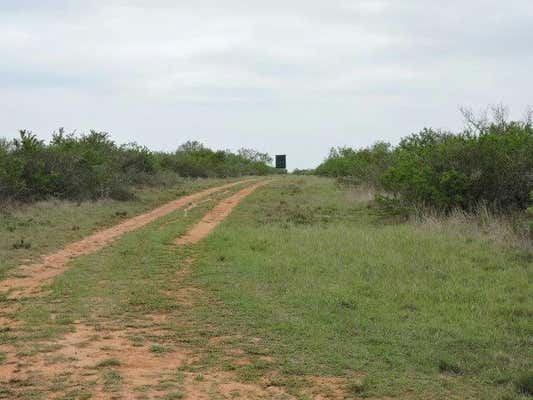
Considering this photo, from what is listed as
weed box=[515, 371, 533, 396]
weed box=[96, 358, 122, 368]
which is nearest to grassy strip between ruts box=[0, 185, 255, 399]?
weed box=[96, 358, 122, 368]

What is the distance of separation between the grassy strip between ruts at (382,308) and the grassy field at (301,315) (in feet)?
0.08

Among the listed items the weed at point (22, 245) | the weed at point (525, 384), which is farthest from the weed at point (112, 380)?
the weed at point (22, 245)

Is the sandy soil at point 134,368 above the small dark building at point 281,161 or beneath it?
beneath

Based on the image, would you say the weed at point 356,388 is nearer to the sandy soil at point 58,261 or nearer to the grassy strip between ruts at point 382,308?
the grassy strip between ruts at point 382,308

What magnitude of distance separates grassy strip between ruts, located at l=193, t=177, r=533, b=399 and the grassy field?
2 centimetres

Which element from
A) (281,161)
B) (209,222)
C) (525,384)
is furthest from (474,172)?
(281,161)

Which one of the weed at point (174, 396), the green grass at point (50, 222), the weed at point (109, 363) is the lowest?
the weed at point (174, 396)

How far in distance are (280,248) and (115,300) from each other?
16.1 feet

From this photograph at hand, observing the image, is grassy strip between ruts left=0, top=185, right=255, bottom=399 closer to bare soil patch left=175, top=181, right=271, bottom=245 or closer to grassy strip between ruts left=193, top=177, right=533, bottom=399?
grassy strip between ruts left=193, top=177, right=533, bottom=399

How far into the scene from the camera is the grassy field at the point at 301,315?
5465 mm

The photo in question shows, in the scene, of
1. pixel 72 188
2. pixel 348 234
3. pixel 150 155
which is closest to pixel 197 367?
pixel 348 234

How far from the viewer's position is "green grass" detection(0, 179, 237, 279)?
1243 cm

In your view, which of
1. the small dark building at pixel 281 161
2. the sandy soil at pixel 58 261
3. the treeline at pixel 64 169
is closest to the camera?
the sandy soil at pixel 58 261

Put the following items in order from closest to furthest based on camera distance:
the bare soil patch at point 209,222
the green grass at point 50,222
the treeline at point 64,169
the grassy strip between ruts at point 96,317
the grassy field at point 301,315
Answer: the grassy strip between ruts at point 96,317 → the grassy field at point 301,315 → the green grass at point 50,222 → the bare soil patch at point 209,222 → the treeline at point 64,169
